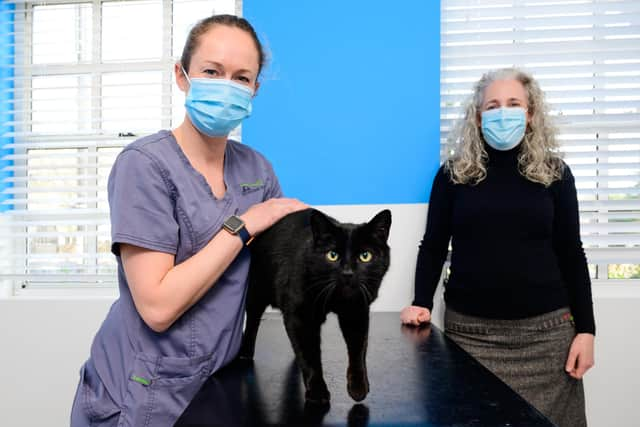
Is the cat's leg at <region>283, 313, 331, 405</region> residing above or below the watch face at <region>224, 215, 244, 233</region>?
below

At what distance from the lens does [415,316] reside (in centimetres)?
164

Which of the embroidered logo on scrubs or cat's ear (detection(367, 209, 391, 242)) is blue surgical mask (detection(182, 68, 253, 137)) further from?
cat's ear (detection(367, 209, 391, 242))

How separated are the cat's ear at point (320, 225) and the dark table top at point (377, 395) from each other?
0.32m

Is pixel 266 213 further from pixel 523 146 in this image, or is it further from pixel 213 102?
pixel 523 146

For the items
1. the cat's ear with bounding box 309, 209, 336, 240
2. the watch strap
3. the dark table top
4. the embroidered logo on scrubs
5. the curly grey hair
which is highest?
the curly grey hair

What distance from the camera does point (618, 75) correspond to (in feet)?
7.11

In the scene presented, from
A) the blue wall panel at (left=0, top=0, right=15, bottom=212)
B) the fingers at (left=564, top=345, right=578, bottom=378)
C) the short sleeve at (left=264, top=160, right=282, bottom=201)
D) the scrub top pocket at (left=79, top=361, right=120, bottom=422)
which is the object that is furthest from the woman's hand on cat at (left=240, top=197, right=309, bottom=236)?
the blue wall panel at (left=0, top=0, right=15, bottom=212)

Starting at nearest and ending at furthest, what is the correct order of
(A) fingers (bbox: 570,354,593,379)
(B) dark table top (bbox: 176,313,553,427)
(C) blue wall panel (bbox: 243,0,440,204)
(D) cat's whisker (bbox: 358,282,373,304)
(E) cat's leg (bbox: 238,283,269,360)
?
(B) dark table top (bbox: 176,313,553,427)
(D) cat's whisker (bbox: 358,282,373,304)
(E) cat's leg (bbox: 238,283,269,360)
(A) fingers (bbox: 570,354,593,379)
(C) blue wall panel (bbox: 243,0,440,204)

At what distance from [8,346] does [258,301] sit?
6.05 feet

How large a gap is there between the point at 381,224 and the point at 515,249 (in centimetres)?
91

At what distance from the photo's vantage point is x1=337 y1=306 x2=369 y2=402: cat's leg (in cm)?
81

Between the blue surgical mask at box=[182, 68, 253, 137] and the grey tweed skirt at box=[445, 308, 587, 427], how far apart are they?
46.1 inches

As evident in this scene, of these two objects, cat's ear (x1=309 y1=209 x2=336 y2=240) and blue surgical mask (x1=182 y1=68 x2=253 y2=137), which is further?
blue surgical mask (x1=182 y1=68 x2=253 y2=137)

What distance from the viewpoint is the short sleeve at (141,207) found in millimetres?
939
